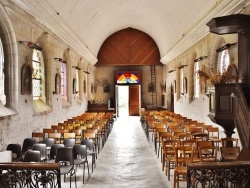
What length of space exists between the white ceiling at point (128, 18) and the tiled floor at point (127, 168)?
5166mm

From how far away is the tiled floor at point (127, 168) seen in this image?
707 cm

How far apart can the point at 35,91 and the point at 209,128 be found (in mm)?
6789

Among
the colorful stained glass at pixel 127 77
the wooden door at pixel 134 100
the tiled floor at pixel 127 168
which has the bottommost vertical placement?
the tiled floor at pixel 127 168

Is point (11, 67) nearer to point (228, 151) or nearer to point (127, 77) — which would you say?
point (228, 151)

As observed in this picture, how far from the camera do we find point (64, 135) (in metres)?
9.38

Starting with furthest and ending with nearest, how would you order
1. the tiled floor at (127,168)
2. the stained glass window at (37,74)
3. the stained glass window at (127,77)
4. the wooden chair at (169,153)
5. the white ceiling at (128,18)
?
the stained glass window at (127,77), the stained glass window at (37,74), the white ceiling at (128,18), the wooden chair at (169,153), the tiled floor at (127,168)

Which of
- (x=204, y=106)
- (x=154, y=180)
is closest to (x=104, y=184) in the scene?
(x=154, y=180)

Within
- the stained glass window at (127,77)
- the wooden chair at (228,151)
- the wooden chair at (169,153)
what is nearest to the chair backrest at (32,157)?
the wooden chair at (169,153)

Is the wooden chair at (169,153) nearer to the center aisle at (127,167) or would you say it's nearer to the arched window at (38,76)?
the center aisle at (127,167)

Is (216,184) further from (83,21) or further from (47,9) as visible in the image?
(83,21)

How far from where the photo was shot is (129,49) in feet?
84.6

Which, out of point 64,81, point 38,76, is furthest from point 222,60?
point 64,81

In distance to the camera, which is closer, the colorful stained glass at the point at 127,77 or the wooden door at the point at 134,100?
the wooden door at the point at 134,100

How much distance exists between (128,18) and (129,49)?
12.8 ft
